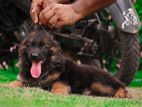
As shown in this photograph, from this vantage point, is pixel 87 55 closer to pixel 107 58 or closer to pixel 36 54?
pixel 107 58

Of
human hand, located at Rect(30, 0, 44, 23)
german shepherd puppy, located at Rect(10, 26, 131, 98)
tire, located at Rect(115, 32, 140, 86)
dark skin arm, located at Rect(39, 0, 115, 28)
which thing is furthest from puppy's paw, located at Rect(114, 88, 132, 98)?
dark skin arm, located at Rect(39, 0, 115, 28)

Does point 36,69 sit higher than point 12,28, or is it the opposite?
point 36,69

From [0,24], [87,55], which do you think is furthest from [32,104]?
[0,24]

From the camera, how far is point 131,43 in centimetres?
1114

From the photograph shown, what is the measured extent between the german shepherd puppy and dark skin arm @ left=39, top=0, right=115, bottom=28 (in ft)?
10.1

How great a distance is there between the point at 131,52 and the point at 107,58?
3.73 meters

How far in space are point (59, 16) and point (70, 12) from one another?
0.40 feet

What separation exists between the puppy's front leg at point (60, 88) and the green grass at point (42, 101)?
0.97 m

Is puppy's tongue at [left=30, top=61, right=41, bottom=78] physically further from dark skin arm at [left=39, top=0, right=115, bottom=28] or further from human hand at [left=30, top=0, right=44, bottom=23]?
dark skin arm at [left=39, top=0, right=115, bottom=28]

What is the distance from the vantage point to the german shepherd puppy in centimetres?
1032

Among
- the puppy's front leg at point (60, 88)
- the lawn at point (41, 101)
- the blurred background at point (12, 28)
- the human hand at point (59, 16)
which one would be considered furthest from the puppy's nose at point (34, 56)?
the blurred background at point (12, 28)

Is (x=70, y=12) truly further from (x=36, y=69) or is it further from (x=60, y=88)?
(x=36, y=69)

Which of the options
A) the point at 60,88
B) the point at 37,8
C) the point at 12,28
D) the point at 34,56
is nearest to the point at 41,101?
the point at 37,8

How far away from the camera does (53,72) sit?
10523 mm
